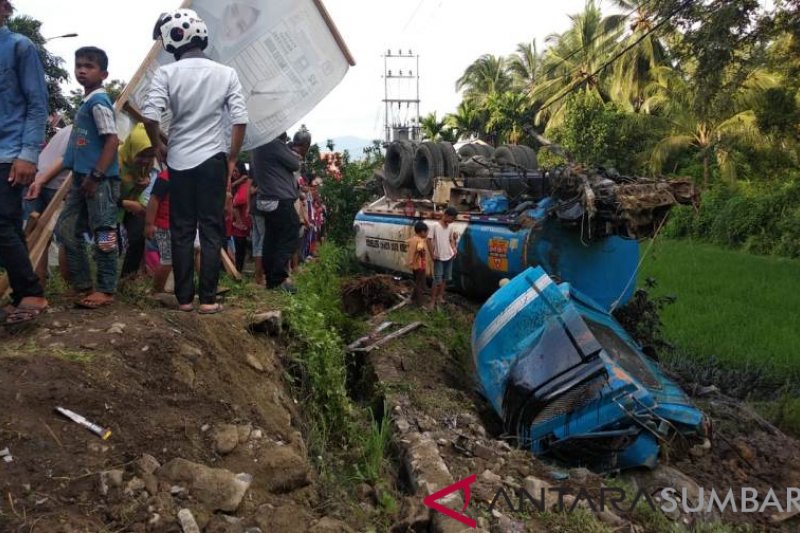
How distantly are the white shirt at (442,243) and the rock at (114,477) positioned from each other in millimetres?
6301

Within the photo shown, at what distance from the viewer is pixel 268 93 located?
5.05m

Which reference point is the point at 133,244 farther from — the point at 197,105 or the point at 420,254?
the point at 420,254

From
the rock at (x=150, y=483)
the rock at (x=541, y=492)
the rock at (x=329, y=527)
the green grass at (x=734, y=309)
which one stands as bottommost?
the green grass at (x=734, y=309)

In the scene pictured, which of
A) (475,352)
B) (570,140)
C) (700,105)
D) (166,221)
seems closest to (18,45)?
(166,221)

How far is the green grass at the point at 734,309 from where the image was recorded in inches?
342

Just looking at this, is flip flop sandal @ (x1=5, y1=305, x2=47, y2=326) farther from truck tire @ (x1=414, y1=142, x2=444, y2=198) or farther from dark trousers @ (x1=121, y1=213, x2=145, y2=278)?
truck tire @ (x1=414, y1=142, x2=444, y2=198)

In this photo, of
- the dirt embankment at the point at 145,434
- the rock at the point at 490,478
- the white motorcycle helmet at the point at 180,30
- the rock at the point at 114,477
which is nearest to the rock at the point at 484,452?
the rock at the point at 490,478

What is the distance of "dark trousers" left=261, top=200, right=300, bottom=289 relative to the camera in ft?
18.5

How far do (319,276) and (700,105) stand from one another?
512 centimetres

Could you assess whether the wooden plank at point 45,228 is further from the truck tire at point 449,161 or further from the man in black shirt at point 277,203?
the truck tire at point 449,161

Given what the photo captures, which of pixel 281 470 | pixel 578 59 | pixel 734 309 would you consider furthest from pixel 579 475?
pixel 578 59

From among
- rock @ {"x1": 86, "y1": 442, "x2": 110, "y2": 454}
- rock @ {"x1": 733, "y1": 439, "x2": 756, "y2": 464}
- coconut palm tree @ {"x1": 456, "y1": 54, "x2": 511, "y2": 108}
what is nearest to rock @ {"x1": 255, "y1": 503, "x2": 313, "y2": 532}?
rock @ {"x1": 86, "y1": 442, "x2": 110, "y2": 454}

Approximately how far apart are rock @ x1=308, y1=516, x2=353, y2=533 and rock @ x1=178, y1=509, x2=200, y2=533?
448mm

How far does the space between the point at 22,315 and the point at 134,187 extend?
5.06 feet
